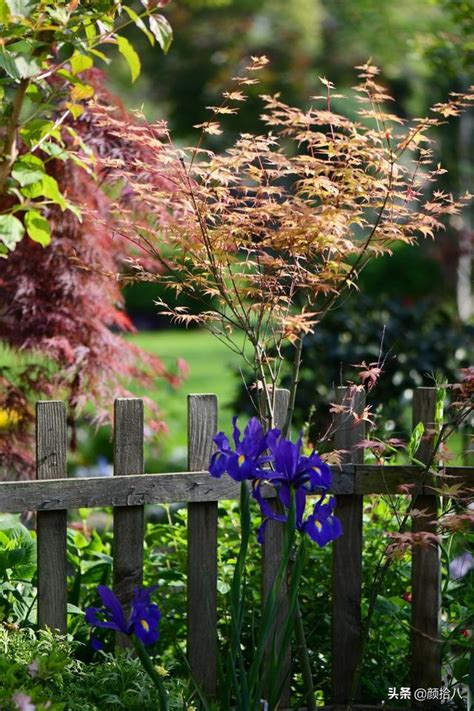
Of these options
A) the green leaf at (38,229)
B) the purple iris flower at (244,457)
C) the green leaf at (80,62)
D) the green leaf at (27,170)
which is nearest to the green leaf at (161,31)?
the green leaf at (80,62)

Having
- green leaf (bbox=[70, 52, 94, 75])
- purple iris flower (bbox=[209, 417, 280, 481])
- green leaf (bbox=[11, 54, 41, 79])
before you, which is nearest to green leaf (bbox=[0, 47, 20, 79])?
green leaf (bbox=[11, 54, 41, 79])

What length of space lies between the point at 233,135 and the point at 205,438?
24.6 metres

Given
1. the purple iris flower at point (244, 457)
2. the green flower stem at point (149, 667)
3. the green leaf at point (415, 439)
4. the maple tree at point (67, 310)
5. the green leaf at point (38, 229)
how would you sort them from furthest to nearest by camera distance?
1. the maple tree at point (67, 310)
2. the green leaf at point (415, 439)
3. the green leaf at point (38, 229)
4. the purple iris flower at point (244, 457)
5. the green flower stem at point (149, 667)

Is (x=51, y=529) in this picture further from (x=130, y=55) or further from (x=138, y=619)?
(x=130, y=55)

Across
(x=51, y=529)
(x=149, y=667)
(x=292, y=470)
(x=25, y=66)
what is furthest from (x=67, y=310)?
(x=149, y=667)

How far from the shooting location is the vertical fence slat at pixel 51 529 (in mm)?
2688

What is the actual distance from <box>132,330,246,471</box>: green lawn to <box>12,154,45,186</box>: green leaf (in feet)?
4.28

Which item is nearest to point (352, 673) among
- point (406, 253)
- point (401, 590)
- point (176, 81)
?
point (401, 590)

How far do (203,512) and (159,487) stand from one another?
0.55 ft

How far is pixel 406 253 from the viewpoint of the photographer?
19.5m

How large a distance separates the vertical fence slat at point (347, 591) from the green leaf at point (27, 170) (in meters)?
1.20

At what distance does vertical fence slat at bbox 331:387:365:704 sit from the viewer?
9.78 feet

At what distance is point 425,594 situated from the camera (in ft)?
9.77

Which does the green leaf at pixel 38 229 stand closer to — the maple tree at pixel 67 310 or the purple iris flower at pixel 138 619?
the maple tree at pixel 67 310
